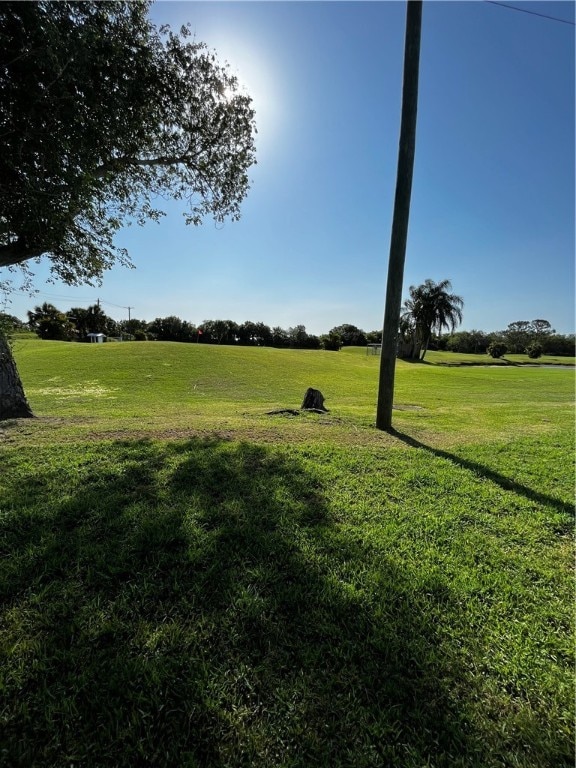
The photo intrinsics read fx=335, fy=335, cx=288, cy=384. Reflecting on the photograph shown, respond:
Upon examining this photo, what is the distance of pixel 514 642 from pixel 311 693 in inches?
50.8

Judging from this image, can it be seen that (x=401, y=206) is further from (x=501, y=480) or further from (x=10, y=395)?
(x=10, y=395)

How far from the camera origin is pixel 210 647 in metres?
1.85

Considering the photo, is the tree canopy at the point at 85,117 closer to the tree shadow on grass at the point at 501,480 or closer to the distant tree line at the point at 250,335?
the tree shadow on grass at the point at 501,480

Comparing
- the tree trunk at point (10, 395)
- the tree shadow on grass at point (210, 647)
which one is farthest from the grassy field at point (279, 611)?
the tree trunk at point (10, 395)

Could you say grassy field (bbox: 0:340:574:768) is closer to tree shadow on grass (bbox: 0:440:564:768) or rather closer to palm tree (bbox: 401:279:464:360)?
tree shadow on grass (bbox: 0:440:564:768)

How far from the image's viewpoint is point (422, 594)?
233 centimetres

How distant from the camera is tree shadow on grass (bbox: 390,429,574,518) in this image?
12.5 feet

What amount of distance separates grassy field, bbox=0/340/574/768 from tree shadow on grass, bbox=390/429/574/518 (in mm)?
44

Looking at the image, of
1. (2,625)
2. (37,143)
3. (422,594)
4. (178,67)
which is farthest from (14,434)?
(178,67)

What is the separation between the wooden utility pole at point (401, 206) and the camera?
5706 mm

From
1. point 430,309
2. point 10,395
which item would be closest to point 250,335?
point 430,309

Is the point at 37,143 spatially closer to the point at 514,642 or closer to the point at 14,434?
the point at 14,434

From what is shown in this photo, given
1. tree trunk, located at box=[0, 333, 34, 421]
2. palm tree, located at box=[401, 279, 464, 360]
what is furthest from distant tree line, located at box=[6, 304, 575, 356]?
tree trunk, located at box=[0, 333, 34, 421]

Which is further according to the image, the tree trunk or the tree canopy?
the tree trunk
